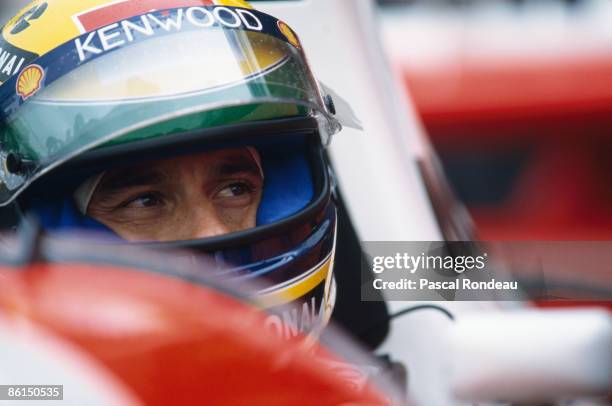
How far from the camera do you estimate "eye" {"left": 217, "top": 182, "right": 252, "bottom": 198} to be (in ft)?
4.72

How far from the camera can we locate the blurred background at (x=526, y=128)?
4809 millimetres

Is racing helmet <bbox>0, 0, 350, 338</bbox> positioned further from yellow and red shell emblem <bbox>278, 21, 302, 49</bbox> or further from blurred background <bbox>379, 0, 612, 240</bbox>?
blurred background <bbox>379, 0, 612, 240</bbox>

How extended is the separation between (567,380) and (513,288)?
0.69 metres

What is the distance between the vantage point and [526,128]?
4.97 meters

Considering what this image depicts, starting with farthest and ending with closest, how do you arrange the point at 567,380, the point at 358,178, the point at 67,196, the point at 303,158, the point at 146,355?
the point at 358,178 < the point at 303,158 < the point at 67,196 < the point at 567,380 < the point at 146,355

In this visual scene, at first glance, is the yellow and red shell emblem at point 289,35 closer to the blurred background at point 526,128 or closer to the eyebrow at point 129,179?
the eyebrow at point 129,179

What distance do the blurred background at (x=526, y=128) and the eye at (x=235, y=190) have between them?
3.32m

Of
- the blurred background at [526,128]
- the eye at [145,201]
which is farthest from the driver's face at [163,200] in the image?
the blurred background at [526,128]

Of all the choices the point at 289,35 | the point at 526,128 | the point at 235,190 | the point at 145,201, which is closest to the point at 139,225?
the point at 145,201

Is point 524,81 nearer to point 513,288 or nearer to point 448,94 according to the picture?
point 448,94

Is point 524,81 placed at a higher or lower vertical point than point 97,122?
lower

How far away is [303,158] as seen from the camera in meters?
1.57

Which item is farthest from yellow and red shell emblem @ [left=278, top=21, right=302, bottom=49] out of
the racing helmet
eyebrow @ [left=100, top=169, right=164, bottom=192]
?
eyebrow @ [left=100, top=169, right=164, bottom=192]

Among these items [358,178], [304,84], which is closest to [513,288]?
[358,178]
